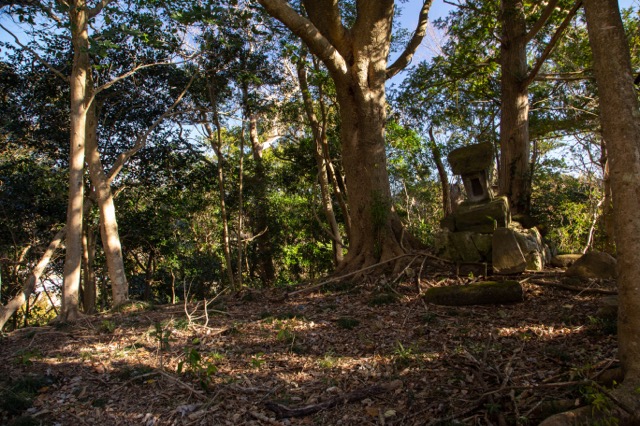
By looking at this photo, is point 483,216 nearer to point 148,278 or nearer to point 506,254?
point 506,254

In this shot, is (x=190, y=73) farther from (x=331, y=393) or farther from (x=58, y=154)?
(x=331, y=393)

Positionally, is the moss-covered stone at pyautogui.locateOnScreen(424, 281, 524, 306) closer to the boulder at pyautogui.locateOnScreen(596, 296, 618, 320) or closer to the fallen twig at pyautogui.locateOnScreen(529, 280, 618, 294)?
the fallen twig at pyautogui.locateOnScreen(529, 280, 618, 294)

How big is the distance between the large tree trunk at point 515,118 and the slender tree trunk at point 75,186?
25.9 ft

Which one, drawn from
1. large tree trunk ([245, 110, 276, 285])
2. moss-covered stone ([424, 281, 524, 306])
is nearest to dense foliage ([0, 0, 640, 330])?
large tree trunk ([245, 110, 276, 285])

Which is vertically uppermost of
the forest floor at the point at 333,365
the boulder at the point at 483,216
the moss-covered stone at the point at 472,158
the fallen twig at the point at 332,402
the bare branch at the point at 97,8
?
the bare branch at the point at 97,8

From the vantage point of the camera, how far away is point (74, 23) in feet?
24.7

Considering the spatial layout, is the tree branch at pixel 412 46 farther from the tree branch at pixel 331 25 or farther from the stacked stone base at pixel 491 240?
the stacked stone base at pixel 491 240

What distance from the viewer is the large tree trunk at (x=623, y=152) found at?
3.01m

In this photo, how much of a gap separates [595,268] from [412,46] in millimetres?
5346

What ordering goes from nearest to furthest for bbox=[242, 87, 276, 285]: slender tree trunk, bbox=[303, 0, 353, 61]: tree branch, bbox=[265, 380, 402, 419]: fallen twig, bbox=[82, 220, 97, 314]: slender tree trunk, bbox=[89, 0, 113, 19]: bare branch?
bbox=[265, 380, 402, 419]: fallen twig
bbox=[303, 0, 353, 61]: tree branch
bbox=[89, 0, 113, 19]: bare branch
bbox=[82, 220, 97, 314]: slender tree trunk
bbox=[242, 87, 276, 285]: slender tree trunk

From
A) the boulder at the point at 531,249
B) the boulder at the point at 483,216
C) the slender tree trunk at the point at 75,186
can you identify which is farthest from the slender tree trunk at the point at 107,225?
the boulder at the point at 531,249

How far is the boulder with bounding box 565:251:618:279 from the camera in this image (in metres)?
5.97

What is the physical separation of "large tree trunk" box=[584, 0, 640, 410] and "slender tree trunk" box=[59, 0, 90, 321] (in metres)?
7.33

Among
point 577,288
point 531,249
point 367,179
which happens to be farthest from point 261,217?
point 577,288
